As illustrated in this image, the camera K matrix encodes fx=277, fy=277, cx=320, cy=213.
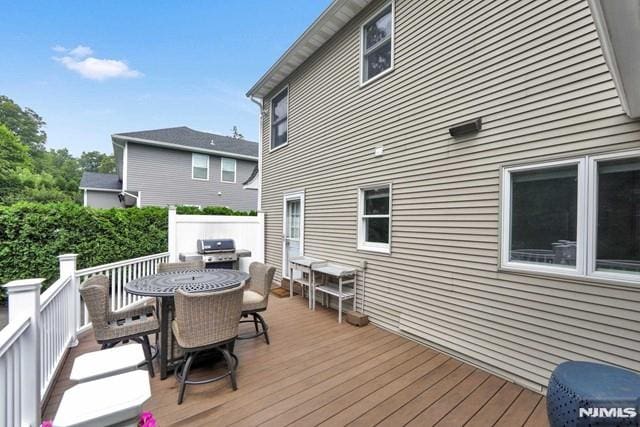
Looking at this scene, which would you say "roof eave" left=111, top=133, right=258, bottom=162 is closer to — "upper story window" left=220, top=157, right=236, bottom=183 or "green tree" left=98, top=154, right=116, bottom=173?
"upper story window" left=220, top=157, right=236, bottom=183

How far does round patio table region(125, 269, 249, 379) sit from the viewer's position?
2.76m

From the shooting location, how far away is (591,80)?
2457 mm

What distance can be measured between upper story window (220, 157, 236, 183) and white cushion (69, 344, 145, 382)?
1339 cm

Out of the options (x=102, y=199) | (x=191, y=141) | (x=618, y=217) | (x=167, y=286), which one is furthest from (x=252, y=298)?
(x=102, y=199)

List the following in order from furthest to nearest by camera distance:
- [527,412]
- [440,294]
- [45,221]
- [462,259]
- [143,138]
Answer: [143,138] → [45,221] → [440,294] → [462,259] → [527,412]

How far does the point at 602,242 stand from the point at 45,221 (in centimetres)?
834

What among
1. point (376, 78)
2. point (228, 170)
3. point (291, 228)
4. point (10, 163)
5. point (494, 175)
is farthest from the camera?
point (10, 163)

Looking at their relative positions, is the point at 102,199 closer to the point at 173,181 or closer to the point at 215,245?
the point at 173,181

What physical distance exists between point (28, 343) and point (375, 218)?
411 cm

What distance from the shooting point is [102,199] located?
573 inches

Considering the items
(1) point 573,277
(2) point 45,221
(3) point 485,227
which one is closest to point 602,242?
(1) point 573,277

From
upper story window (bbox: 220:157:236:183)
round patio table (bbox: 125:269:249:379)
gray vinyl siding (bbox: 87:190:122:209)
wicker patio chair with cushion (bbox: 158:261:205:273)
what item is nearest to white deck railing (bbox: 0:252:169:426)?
round patio table (bbox: 125:269:249:379)

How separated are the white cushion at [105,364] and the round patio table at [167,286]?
3.19ft

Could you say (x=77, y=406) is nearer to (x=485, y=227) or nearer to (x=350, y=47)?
(x=485, y=227)
